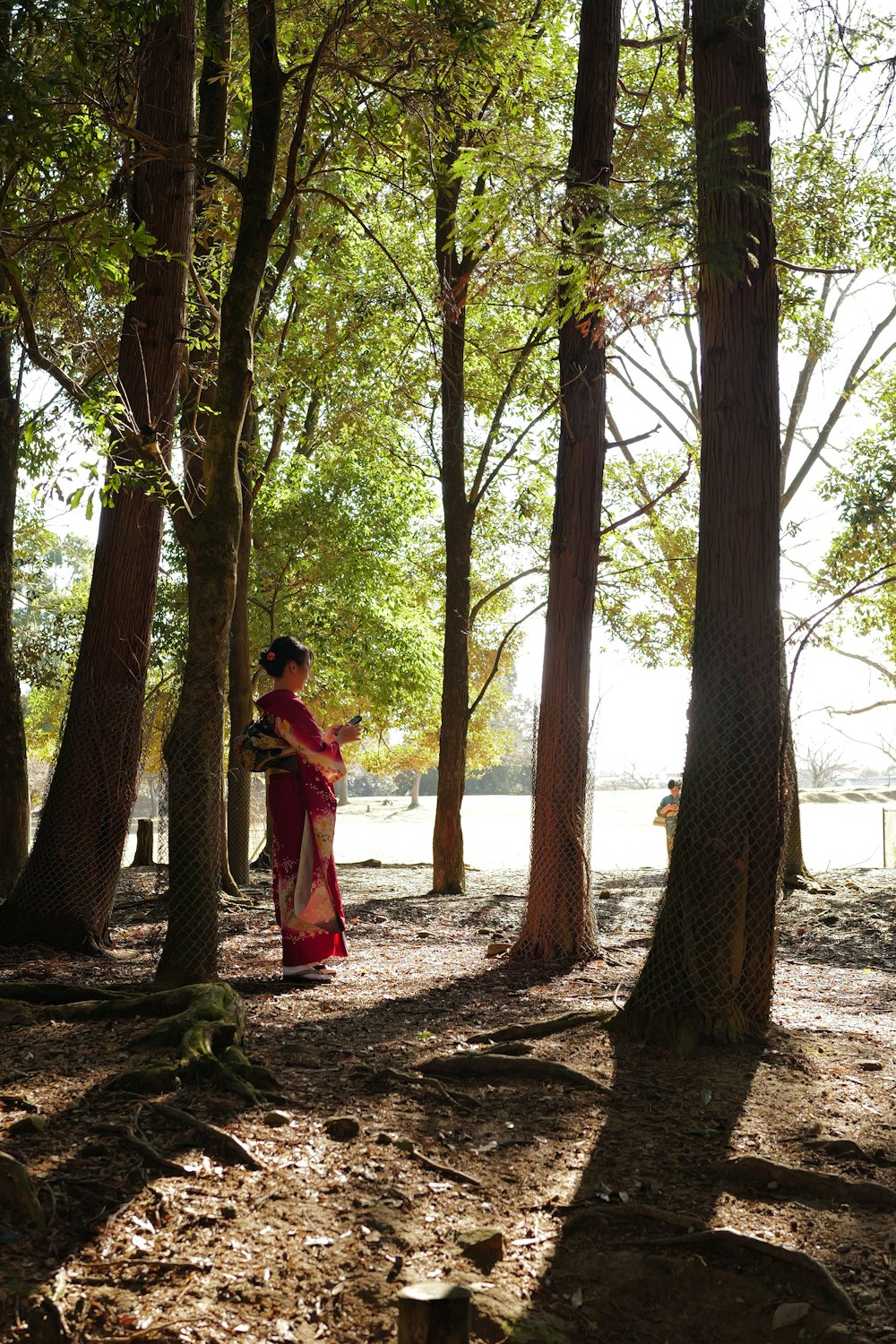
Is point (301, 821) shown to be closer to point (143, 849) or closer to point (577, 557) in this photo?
point (577, 557)

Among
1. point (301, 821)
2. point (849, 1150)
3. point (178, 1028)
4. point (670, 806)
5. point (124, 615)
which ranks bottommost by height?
point (849, 1150)

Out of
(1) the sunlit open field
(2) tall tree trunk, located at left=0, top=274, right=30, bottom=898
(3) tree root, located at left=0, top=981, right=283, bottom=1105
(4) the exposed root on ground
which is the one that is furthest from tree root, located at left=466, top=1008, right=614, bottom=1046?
(1) the sunlit open field

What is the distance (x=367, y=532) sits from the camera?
1941cm

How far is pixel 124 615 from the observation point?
8.82m

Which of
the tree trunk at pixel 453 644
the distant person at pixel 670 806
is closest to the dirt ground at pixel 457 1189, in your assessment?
the tree trunk at pixel 453 644

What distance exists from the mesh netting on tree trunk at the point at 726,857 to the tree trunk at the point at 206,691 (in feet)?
8.16

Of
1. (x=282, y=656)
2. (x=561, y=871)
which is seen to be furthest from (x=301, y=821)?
(x=561, y=871)

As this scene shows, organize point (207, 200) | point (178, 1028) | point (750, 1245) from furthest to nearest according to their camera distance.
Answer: point (207, 200), point (178, 1028), point (750, 1245)

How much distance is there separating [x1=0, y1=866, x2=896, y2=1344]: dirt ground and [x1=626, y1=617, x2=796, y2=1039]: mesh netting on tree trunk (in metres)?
0.28

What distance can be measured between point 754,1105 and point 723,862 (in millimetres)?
1270

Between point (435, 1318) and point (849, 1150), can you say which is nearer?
point (435, 1318)

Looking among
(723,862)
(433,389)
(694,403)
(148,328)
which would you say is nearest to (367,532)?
(433,389)

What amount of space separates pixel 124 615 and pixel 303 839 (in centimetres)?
257

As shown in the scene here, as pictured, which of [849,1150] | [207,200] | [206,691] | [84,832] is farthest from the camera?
[207,200]
